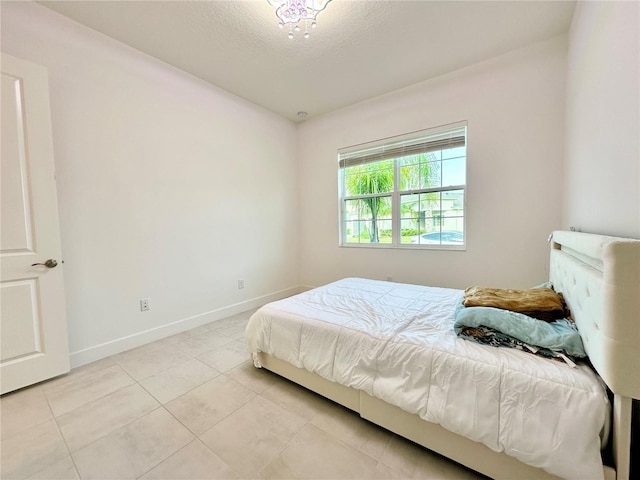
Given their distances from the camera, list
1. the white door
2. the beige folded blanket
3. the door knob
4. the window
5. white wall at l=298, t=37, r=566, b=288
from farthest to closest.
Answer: the window < white wall at l=298, t=37, r=566, b=288 < the door knob < the white door < the beige folded blanket

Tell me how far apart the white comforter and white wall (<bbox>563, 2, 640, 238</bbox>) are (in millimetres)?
798

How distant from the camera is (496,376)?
1.09 m

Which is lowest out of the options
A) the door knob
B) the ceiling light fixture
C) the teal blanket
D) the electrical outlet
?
the electrical outlet

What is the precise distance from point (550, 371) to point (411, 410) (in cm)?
61

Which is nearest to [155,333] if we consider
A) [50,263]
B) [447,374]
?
[50,263]

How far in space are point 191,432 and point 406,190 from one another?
3.18 m

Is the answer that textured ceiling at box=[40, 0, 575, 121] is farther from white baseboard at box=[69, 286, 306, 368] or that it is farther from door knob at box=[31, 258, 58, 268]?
white baseboard at box=[69, 286, 306, 368]

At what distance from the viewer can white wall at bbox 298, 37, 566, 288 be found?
247cm

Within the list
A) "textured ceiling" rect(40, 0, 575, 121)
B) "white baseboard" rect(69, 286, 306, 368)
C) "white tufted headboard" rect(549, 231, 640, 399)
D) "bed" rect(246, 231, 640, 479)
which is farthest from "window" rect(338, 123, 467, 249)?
"white tufted headboard" rect(549, 231, 640, 399)

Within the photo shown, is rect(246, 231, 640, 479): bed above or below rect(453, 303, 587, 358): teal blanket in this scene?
below

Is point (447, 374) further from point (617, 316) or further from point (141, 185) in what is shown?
point (141, 185)

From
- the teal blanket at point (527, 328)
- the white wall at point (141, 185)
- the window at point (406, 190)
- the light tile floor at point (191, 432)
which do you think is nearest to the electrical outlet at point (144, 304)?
the white wall at point (141, 185)

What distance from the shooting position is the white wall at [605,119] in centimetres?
117

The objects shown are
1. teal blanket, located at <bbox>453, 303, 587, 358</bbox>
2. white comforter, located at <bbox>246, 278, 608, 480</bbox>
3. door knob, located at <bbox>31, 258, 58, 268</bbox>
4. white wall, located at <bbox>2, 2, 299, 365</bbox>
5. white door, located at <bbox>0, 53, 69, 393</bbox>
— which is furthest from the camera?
white wall, located at <bbox>2, 2, 299, 365</bbox>
